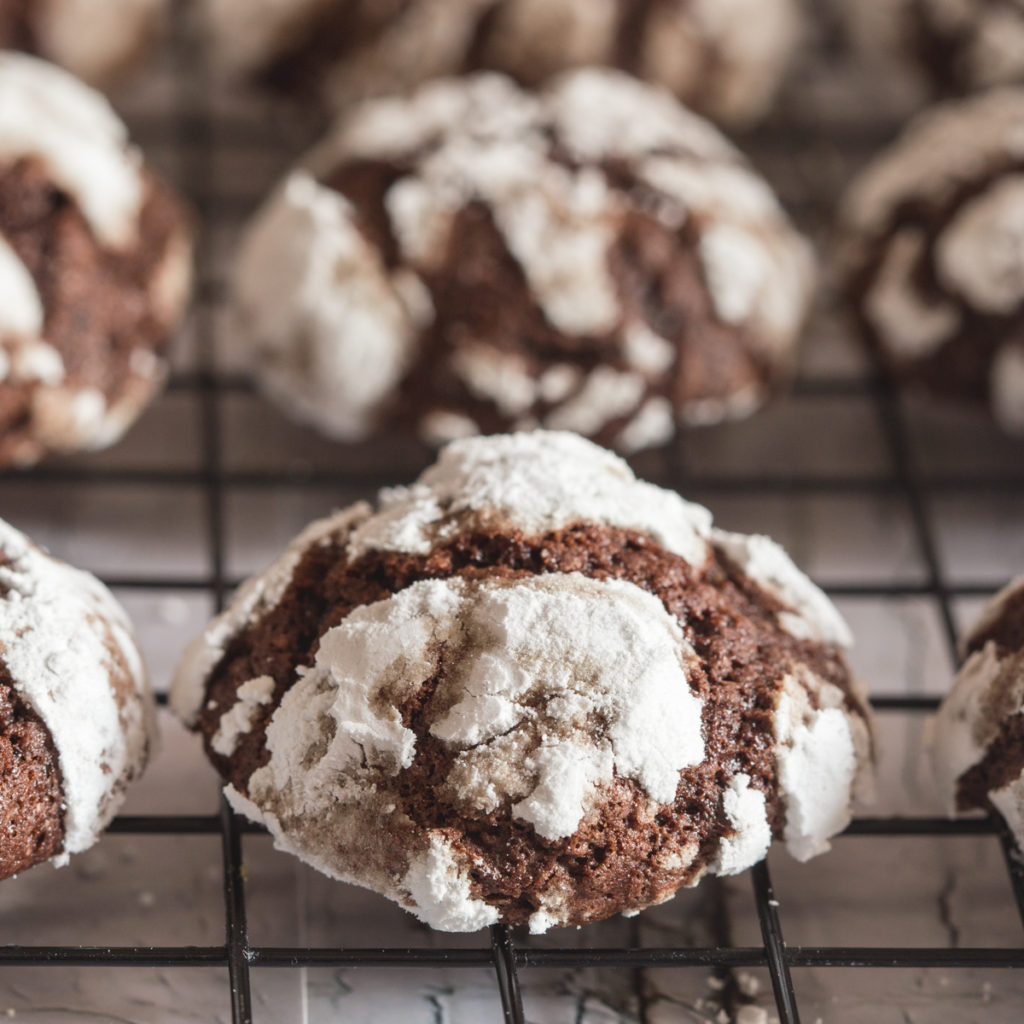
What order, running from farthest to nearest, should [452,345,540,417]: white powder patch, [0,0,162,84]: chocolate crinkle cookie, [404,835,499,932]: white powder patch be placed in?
[0,0,162,84]: chocolate crinkle cookie < [452,345,540,417]: white powder patch < [404,835,499,932]: white powder patch

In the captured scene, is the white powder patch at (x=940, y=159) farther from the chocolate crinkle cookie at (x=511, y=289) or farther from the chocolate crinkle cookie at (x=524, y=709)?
the chocolate crinkle cookie at (x=524, y=709)

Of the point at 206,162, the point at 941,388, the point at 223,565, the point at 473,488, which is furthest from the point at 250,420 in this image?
the point at 941,388

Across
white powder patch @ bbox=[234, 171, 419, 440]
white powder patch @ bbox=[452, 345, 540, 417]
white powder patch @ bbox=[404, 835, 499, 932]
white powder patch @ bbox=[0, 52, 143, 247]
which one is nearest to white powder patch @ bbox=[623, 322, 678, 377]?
white powder patch @ bbox=[452, 345, 540, 417]

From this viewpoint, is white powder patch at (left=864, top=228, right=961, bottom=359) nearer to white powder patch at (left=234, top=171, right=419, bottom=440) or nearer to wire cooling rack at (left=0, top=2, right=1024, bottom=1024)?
wire cooling rack at (left=0, top=2, right=1024, bottom=1024)

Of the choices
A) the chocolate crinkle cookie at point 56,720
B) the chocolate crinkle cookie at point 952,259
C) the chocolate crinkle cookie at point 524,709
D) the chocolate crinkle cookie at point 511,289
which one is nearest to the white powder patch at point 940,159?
the chocolate crinkle cookie at point 952,259

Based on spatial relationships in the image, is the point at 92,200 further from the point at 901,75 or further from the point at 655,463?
the point at 901,75
